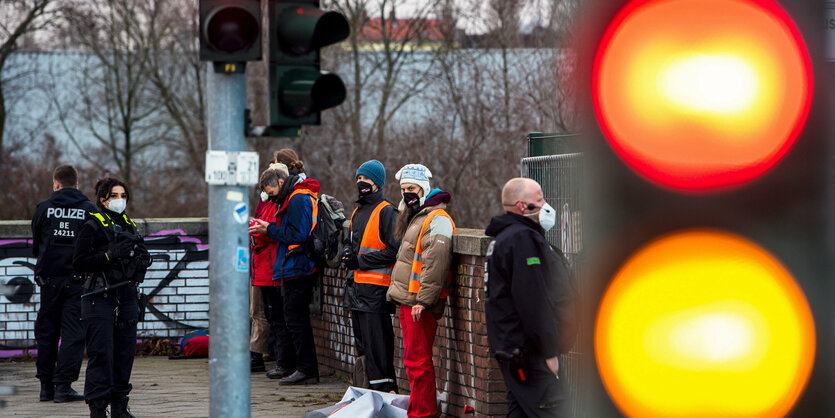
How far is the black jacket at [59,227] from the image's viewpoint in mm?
9531

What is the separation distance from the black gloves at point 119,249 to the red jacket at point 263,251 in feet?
7.92

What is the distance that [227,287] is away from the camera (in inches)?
189

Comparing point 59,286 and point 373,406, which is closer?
point 373,406

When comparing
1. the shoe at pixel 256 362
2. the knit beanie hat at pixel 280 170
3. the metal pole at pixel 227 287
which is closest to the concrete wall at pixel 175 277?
the shoe at pixel 256 362

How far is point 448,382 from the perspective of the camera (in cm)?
830

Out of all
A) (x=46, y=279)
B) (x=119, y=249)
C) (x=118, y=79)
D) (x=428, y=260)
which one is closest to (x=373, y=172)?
(x=428, y=260)

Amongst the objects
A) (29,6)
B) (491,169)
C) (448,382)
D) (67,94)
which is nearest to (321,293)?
(448,382)

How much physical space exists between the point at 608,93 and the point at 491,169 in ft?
77.3

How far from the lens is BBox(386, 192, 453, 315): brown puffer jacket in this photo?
24.8 feet

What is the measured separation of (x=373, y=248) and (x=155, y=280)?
533 centimetres

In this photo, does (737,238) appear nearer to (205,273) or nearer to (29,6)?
(205,273)

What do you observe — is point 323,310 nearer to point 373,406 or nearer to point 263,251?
point 263,251

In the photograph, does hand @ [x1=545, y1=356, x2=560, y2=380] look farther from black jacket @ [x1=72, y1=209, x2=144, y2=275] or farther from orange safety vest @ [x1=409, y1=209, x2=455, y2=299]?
black jacket @ [x1=72, y1=209, x2=144, y2=275]

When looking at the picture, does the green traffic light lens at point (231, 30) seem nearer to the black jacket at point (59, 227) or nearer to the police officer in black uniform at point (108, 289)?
the police officer in black uniform at point (108, 289)
